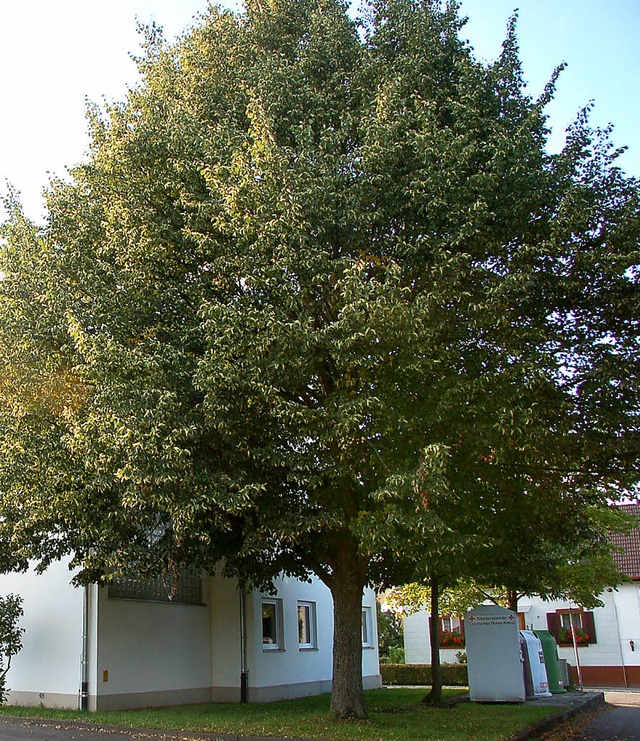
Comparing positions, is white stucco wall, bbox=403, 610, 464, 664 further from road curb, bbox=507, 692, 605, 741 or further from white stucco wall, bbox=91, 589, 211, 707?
white stucco wall, bbox=91, 589, 211, 707

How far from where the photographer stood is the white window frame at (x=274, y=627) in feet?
67.3

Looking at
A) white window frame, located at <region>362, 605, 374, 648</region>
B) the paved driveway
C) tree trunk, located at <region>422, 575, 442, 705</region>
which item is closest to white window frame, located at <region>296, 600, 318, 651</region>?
white window frame, located at <region>362, 605, 374, 648</region>

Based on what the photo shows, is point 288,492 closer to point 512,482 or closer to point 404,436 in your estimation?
point 404,436

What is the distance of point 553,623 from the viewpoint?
35938 mm

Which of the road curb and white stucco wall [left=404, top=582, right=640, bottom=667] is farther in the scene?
white stucco wall [left=404, top=582, right=640, bottom=667]

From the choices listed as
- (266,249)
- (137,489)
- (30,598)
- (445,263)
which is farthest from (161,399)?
(30,598)

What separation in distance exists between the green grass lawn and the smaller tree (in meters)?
0.89

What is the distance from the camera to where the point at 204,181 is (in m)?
12.3

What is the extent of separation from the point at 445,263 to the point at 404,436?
261cm

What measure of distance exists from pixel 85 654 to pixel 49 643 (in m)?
1.07

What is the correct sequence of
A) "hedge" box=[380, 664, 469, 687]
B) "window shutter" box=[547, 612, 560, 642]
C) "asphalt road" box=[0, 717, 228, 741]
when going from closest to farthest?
"asphalt road" box=[0, 717, 228, 741] < "hedge" box=[380, 664, 469, 687] < "window shutter" box=[547, 612, 560, 642]

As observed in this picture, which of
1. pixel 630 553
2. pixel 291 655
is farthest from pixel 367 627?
pixel 630 553

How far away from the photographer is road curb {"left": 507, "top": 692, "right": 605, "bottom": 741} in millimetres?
13137

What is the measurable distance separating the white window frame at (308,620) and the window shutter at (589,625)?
1788cm
